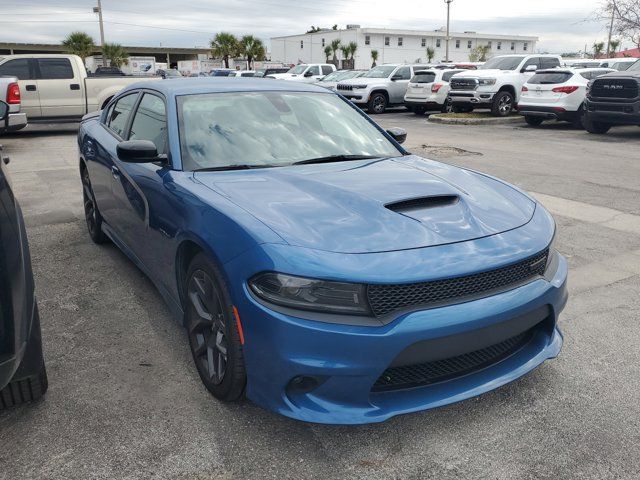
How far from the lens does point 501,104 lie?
59.2 ft

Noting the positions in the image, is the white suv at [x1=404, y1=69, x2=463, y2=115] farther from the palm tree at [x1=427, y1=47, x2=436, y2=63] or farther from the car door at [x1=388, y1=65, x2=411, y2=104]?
the palm tree at [x1=427, y1=47, x2=436, y2=63]

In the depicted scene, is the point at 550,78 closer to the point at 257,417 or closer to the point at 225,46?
the point at 257,417

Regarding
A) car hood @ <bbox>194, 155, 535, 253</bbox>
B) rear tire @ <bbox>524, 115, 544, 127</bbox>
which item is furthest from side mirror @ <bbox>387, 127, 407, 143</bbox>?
rear tire @ <bbox>524, 115, 544, 127</bbox>

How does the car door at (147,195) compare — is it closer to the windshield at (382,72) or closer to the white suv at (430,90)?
the white suv at (430,90)

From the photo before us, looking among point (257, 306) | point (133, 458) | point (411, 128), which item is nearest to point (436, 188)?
point (257, 306)

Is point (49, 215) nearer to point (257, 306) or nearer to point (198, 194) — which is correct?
point (198, 194)

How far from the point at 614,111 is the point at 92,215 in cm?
1184

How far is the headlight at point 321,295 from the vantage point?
229 cm

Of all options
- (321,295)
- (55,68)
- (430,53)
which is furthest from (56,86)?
(430,53)

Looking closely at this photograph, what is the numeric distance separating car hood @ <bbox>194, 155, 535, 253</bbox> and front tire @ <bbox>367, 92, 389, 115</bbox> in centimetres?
1832

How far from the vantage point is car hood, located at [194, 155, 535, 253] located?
8.14 feet

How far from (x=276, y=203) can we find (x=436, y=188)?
85 cm

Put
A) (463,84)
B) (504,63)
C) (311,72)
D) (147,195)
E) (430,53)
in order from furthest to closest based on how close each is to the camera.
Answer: (430,53)
(311,72)
(504,63)
(463,84)
(147,195)

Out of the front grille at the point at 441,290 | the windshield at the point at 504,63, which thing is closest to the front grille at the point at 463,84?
the windshield at the point at 504,63
